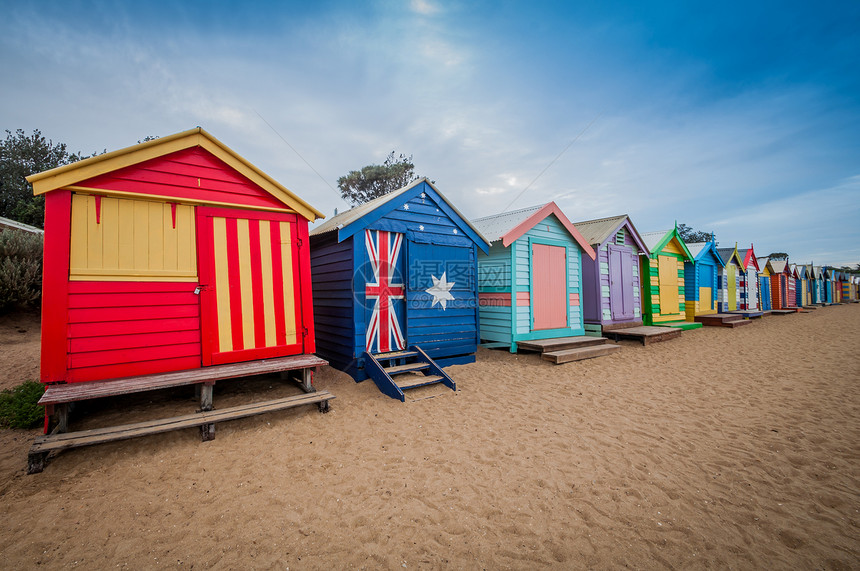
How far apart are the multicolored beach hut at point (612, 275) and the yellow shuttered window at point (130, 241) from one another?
11045mm

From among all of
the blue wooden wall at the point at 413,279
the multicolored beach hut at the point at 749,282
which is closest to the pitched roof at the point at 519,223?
the blue wooden wall at the point at 413,279

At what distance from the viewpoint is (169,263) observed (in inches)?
186

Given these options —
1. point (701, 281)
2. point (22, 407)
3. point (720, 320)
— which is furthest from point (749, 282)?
point (22, 407)

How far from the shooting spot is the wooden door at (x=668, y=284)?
47.4 ft

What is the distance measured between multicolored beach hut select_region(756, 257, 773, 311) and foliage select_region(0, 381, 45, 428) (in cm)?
3396

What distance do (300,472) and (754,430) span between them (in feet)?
19.3

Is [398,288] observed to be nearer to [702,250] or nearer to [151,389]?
[151,389]

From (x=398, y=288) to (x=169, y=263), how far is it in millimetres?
3783

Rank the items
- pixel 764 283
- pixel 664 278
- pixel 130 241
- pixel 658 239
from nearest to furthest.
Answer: pixel 130 241 < pixel 658 239 < pixel 664 278 < pixel 764 283

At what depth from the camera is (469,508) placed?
10.5 feet

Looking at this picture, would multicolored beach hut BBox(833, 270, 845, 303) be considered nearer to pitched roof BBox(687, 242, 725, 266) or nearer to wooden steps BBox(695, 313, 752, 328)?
pitched roof BBox(687, 242, 725, 266)

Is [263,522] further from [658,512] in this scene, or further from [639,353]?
[639,353]

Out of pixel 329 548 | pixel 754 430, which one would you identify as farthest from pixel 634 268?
pixel 329 548

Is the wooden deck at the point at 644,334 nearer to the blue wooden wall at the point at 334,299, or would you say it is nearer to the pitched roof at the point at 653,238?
the pitched roof at the point at 653,238
